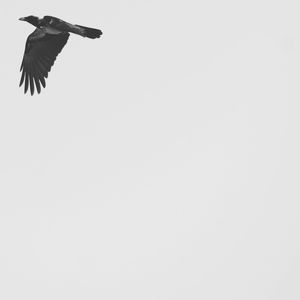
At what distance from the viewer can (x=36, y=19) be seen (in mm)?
29031

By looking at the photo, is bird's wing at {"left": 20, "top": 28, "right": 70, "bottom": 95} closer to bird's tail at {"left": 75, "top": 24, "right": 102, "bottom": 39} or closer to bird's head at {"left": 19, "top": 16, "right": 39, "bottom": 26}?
bird's head at {"left": 19, "top": 16, "right": 39, "bottom": 26}

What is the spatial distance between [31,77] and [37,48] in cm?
85

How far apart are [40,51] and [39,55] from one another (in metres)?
0.11

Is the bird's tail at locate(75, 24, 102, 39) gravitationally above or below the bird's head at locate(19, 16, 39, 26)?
below

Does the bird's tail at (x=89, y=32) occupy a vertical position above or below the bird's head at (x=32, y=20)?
below

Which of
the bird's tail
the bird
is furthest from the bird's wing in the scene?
the bird's tail

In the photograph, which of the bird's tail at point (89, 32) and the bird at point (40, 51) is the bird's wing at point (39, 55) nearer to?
the bird at point (40, 51)

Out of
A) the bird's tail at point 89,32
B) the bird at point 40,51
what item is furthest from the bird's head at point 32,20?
the bird's tail at point 89,32

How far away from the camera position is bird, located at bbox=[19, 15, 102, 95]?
2914 centimetres

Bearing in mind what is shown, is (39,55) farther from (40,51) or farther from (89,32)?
(89,32)

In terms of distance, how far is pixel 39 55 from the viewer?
29781 millimetres

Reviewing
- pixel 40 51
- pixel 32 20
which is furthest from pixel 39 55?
pixel 32 20

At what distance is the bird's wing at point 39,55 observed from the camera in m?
29.5

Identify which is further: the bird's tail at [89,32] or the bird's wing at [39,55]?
the bird's wing at [39,55]
